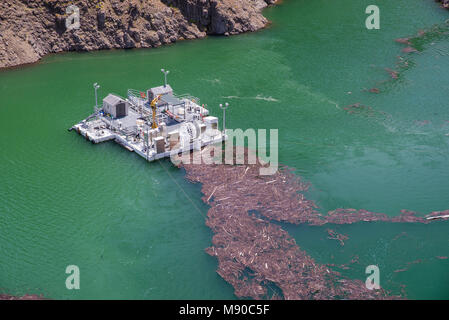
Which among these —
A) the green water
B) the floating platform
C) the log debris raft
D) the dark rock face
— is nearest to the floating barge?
the floating platform

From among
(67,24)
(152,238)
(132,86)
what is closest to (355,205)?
(152,238)

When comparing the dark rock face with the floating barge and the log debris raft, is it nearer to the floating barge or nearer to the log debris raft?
the floating barge

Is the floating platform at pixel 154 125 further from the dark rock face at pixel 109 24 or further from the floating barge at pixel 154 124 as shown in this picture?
the dark rock face at pixel 109 24

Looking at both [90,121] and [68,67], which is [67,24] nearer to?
[68,67]

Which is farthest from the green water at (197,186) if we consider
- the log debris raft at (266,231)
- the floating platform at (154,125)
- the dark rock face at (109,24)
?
the dark rock face at (109,24)

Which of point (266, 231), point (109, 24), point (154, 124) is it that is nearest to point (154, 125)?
point (154, 124)
